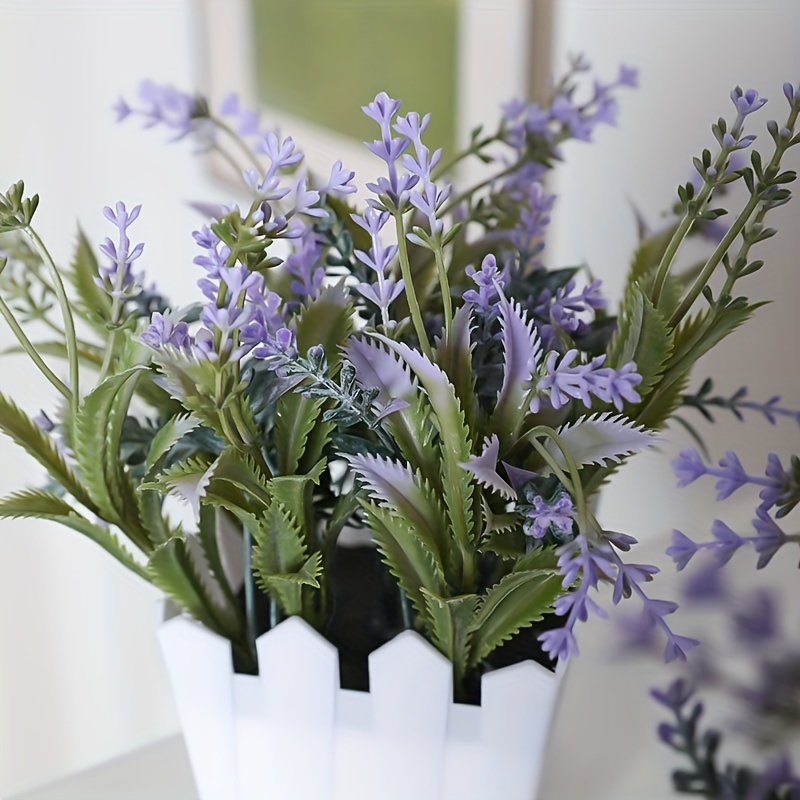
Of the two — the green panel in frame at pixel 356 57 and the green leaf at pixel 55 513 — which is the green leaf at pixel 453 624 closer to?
the green leaf at pixel 55 513

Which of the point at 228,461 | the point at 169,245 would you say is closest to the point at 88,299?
the point at 228,461

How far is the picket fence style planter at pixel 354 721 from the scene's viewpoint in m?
0.29

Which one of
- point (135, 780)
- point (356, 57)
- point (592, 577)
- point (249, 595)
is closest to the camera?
point (592, 577)

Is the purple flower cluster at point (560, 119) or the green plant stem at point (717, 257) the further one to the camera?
the purple flower cluster at point (560, 119)

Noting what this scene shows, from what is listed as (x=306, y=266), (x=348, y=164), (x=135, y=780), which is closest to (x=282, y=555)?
(x=306, y=266)

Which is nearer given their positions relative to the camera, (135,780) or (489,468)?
(489,468)

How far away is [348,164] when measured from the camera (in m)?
0.55

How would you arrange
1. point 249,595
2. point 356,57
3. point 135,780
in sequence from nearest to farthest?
1. point 249,595
2. point 135,780
3. point 356,57

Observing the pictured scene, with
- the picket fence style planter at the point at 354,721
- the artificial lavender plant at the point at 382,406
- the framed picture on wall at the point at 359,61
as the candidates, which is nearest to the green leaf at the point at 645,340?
the artificial lavender plant at the point at 382,406

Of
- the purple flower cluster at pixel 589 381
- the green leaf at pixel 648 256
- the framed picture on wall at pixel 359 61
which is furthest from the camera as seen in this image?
the framed picture on wall at pixel 359 61

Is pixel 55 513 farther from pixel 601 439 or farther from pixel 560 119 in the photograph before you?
pixel 560 119

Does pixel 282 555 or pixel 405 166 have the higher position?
pixel 405 166

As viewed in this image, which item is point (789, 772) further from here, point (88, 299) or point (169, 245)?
point (169, 245)

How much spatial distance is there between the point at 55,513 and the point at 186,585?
5 centimetres
